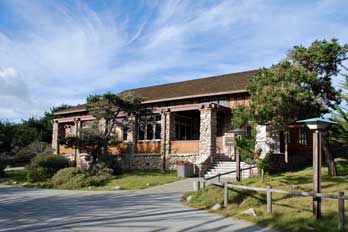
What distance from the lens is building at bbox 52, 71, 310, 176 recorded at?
22.8 m

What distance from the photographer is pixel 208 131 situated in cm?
2330

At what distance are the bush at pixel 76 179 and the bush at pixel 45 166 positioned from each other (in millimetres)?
2760

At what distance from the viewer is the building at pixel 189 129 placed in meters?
22.8

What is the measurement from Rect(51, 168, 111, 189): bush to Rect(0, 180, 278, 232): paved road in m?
3.14

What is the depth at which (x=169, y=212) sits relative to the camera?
37.2 ft

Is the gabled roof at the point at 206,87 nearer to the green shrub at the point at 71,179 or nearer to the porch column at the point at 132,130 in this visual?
the porch column at the point at 132,130

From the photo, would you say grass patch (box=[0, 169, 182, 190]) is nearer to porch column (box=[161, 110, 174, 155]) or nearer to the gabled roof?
porch column (box=[161, 110, 174, 155])

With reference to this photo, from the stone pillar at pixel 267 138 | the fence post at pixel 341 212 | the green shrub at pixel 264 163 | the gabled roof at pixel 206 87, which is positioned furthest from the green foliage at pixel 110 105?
the fence post at pixel 341 212

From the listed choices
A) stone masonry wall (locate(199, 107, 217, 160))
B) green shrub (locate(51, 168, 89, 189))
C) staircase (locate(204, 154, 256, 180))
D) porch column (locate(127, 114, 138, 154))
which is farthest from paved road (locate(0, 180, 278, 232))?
porch column (locate(127, 114, 138, 154))

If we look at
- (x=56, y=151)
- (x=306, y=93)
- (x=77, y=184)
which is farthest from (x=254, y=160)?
(x=56, y=151)

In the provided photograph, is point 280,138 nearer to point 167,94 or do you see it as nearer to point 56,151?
point 167,94

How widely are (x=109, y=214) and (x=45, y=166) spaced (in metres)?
15.4

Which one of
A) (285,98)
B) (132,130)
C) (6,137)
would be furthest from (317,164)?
(6,137)

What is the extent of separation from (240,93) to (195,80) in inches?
374
